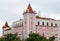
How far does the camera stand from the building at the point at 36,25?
91.0 meters

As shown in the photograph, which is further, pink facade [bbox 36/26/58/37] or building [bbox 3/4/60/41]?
pink facade [bbox 36/26/58/37]

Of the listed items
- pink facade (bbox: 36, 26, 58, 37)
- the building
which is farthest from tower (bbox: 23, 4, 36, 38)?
pink facade (bbox: 36, 26, 58, 37)

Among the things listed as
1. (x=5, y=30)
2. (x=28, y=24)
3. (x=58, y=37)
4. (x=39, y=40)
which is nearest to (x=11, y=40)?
(x=39, y=40)

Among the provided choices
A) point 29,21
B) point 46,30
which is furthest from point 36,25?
point 46,30

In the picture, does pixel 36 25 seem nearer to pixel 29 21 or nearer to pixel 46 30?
pixel 29 21

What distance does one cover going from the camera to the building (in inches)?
3583

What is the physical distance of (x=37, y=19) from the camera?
306ft

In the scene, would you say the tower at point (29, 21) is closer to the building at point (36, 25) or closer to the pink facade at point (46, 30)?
the building at point (36, 25)

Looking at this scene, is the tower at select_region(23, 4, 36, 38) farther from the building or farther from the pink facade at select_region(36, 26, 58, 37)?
the pink facade at select_region(36, 26, 58, 37)

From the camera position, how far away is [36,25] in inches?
3656

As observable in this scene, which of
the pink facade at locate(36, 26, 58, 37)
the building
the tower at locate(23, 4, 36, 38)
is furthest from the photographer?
the pink facade at locate(36, 26, 58, 37)

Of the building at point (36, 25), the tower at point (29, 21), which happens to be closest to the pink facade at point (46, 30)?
the building at point (36, 25)

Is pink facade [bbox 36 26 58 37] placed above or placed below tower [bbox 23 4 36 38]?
below

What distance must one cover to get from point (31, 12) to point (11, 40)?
113ft
